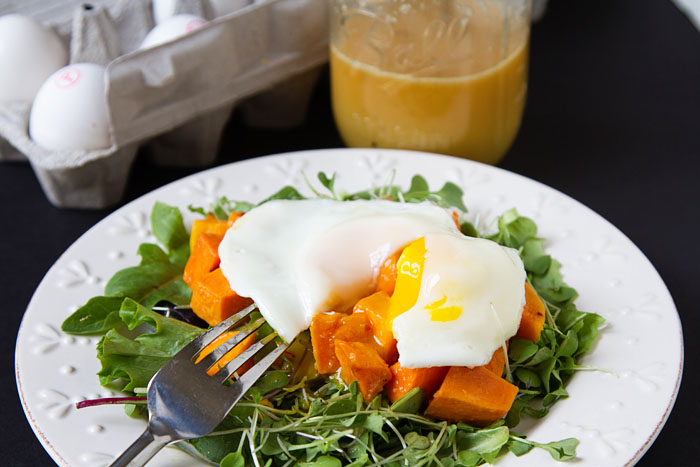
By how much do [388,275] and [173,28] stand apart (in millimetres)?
1335

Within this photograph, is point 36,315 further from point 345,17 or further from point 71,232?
point 345,17

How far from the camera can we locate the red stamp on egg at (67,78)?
7.72ft

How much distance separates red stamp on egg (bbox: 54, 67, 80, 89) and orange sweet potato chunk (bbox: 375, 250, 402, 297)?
1.24 meters

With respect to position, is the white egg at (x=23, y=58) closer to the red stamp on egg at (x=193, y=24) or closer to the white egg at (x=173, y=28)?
the white egg at (x=173, y=28)

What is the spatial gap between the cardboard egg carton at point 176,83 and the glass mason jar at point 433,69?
250 millimetres

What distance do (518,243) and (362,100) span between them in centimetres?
76

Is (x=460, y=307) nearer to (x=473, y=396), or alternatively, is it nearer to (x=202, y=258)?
(x=473, y=396)

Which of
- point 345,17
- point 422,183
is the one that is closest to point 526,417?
point 422,183

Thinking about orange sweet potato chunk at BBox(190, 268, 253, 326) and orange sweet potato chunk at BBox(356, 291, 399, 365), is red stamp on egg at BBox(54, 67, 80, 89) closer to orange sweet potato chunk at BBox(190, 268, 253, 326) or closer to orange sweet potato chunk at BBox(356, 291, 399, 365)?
orange sweet potato chunk at BBox(190, 268, 253, 326)

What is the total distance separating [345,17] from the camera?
7.90 feet

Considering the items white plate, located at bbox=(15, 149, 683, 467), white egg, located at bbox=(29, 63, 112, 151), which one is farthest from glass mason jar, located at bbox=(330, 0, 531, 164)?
white egg, located at bbox=(29, 63, 112, 151)

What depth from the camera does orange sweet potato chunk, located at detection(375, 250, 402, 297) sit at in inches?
66.4

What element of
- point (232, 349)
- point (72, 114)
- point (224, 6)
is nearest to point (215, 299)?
point (232, 349)

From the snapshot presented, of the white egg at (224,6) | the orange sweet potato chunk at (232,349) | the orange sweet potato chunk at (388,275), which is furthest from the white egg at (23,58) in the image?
the orange sweet potato chunk at (388,275)
